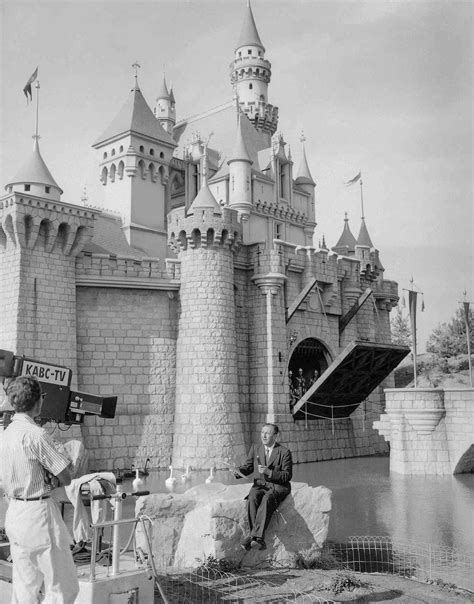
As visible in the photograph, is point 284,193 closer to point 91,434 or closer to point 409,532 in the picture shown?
point 91,434

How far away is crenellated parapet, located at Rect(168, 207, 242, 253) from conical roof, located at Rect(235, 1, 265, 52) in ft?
92.4

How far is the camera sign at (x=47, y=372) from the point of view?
8.15 metres

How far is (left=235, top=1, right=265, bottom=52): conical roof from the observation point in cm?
4662

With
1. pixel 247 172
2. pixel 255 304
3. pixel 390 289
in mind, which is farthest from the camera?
pixel 247 172

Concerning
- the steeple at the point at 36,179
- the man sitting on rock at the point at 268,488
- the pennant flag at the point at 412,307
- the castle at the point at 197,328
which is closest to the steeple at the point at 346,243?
the castle at the point at 197,328

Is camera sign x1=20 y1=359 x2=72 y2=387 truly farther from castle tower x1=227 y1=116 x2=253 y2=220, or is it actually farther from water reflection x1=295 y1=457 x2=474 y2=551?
castle tower x1=227 y1=116 x2=253 y2=220

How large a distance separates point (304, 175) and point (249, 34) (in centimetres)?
1244

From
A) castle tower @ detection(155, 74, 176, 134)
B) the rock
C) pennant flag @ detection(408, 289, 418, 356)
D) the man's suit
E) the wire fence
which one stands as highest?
castle tower @ detection(155, 74, 176, 134)

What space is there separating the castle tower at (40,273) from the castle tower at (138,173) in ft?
36.5

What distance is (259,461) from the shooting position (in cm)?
855

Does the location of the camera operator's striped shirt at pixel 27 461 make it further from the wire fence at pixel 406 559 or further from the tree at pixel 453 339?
the tree at pixel 453 339

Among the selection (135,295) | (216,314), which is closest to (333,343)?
(216,314)

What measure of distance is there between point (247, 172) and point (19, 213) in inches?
741

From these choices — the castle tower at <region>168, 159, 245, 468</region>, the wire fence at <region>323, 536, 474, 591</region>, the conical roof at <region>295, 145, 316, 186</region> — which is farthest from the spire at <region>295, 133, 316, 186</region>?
the wire fence at <region>323, 536, 474, 591</region>
